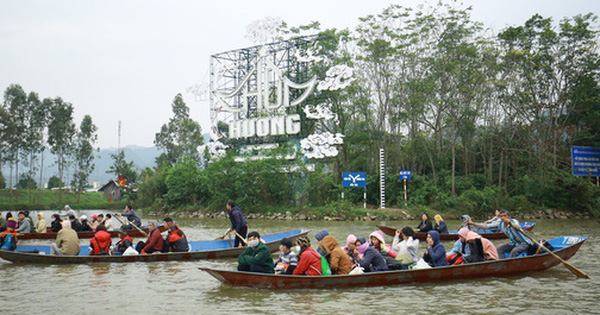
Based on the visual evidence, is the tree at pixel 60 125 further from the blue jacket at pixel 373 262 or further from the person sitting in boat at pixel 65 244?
the blue jacket at pixel 373 262

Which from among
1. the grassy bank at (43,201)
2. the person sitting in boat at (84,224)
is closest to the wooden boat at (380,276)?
the person sitting in boat at (84,224)

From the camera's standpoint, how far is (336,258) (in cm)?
988

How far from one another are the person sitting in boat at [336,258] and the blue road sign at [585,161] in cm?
2569

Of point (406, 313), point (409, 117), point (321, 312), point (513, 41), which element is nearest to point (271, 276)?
A: point (321, 312)

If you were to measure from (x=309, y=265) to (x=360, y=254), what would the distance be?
4.16 feet

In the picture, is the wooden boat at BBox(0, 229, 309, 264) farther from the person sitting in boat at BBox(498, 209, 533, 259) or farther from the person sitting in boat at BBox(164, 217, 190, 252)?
the person sitting in boat at BBox(498, 209, 533, 259)

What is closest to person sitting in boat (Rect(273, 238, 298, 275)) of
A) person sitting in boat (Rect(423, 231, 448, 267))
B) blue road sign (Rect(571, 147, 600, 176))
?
person sitting in boat (Rect(423, 231, 448, 267))

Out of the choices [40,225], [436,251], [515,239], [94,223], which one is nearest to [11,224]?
[40,225]

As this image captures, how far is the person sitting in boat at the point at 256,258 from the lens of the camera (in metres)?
9.87

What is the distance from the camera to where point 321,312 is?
8258 millimetres

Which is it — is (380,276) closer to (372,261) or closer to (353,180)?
(372,261)

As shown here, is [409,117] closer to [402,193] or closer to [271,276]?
[402,193]

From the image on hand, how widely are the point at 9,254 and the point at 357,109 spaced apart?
86.1 feet

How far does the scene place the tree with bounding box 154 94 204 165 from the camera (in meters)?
63.6
